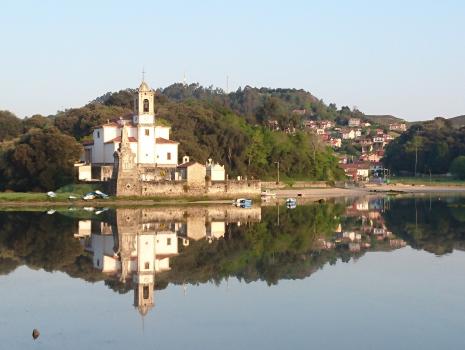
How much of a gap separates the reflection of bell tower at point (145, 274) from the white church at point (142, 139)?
95.7 feet

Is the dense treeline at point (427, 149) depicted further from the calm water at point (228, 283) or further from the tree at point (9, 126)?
the calm water at point (228, 283)

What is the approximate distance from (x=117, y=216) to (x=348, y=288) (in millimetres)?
27157

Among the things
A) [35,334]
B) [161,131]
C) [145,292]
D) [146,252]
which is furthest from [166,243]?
[161,131]

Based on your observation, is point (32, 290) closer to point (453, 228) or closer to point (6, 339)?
point (6, 339)

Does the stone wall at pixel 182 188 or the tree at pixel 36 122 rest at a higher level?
the tree at pixel 36 122

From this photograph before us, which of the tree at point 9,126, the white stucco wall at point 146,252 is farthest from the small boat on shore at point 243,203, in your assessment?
the tree at point 9,126

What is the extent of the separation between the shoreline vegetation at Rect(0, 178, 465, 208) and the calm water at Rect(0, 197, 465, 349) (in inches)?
397

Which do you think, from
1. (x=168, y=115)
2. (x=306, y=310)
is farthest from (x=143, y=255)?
(x=168, y=115)

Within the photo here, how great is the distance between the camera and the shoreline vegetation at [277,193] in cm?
6128

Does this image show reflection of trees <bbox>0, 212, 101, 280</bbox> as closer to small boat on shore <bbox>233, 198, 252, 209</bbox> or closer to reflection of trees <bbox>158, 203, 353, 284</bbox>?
reflection of trees <bbox>158, 203, 353, 284</bbox>

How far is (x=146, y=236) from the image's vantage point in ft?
131

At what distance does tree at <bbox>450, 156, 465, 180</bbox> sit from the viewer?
11738cm

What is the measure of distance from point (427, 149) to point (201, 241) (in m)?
98.4

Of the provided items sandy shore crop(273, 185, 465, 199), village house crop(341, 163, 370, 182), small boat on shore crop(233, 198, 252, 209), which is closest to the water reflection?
small boat on shore crop(233, 198, 252, 209)
